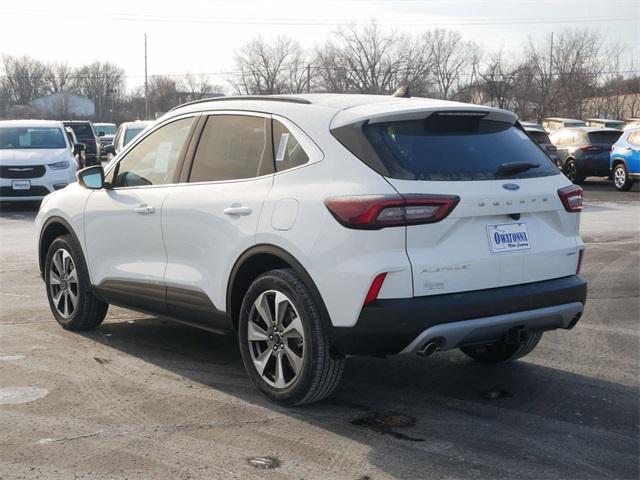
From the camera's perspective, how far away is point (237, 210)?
16.8 ft

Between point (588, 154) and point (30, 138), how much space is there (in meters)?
15.2

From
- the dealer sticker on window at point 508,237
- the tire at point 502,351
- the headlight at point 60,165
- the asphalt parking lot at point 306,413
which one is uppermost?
the dealer sticker on window at point 508,237

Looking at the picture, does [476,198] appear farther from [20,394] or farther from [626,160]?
[626,160]

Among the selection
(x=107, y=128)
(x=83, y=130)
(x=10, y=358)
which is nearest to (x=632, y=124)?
(x=10, y=358)

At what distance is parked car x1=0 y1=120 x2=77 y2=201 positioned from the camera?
56.1 feet

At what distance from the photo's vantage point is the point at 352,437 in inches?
178

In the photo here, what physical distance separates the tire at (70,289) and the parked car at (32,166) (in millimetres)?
10485

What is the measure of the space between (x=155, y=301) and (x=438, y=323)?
89.3 inches

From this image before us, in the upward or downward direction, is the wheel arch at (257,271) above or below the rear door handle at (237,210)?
below

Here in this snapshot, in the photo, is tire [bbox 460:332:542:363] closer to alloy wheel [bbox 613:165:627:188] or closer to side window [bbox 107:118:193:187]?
side window [bbox 107:118:193:187]

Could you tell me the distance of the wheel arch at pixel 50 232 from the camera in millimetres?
6875

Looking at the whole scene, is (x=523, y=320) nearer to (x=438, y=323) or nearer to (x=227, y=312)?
(x=438, y=323)

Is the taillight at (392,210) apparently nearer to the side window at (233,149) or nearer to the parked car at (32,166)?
the side window at (233,149)

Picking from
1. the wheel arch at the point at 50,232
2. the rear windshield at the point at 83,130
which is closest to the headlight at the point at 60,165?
the wheel arch at the point at 50,232
